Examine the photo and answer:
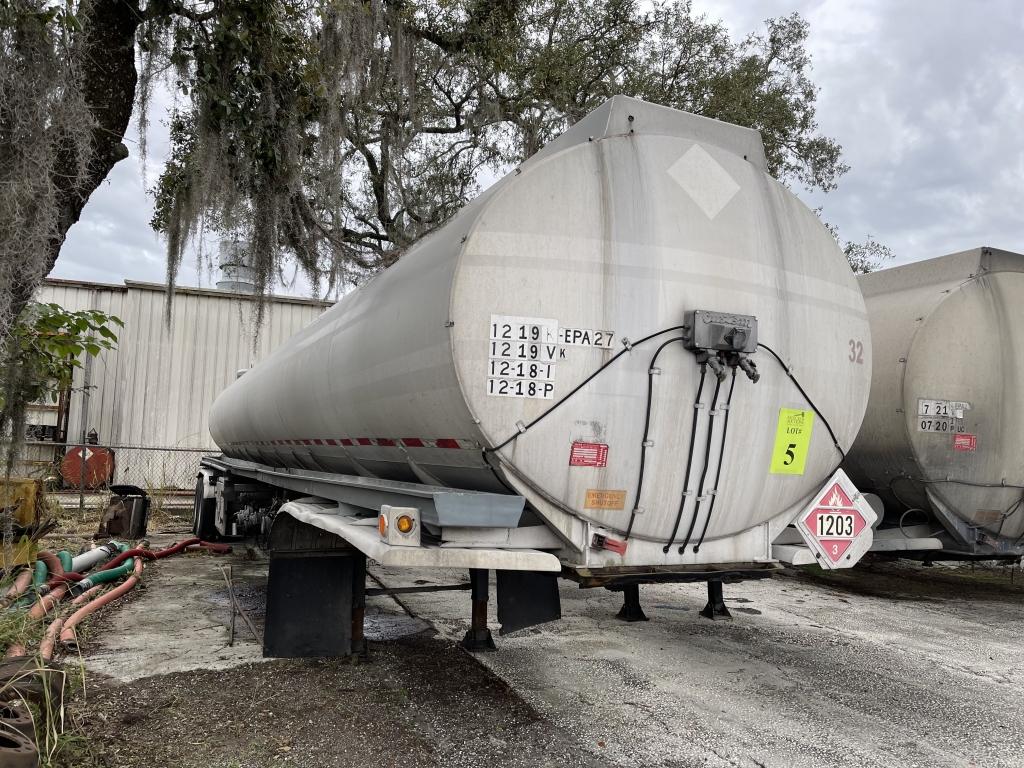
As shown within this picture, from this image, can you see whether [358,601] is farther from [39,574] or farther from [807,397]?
[39,574]

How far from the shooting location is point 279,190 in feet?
22.0

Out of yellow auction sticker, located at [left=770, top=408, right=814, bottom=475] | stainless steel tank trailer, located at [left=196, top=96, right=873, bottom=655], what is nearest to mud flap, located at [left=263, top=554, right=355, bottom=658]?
stainless steel tank trailer, located at [left=196, top=96, right=873, bottom=655]

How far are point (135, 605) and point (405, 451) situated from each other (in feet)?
13.8

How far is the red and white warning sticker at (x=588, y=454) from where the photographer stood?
10.8 ft

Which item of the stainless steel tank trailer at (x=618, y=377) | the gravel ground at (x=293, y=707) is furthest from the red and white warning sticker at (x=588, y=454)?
the gravel ground at (x=293, y=707)

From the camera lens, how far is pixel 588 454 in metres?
3.33

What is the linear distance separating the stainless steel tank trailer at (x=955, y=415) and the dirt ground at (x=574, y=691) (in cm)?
100

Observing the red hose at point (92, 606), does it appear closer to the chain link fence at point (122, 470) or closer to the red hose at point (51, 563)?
the red hose at point (51, 563)

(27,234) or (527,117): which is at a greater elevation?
(527,117)

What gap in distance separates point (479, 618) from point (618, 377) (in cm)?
256

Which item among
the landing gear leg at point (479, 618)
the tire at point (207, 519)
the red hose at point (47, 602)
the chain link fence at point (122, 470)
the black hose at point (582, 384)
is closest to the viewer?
the black hose at point (582, 384)

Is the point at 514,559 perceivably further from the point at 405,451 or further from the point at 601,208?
the point at 601,208

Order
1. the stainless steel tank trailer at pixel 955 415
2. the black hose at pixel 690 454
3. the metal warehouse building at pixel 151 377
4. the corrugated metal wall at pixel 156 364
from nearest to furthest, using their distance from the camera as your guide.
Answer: the black hose at pixel 690 454 → the stainless steel tank trailer at pixel 955 415 → the metal warehouse building at pixel 151 377 → the corrugated metal wall at pixel 156 364

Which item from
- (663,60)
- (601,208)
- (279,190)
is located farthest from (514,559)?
(663,60)
